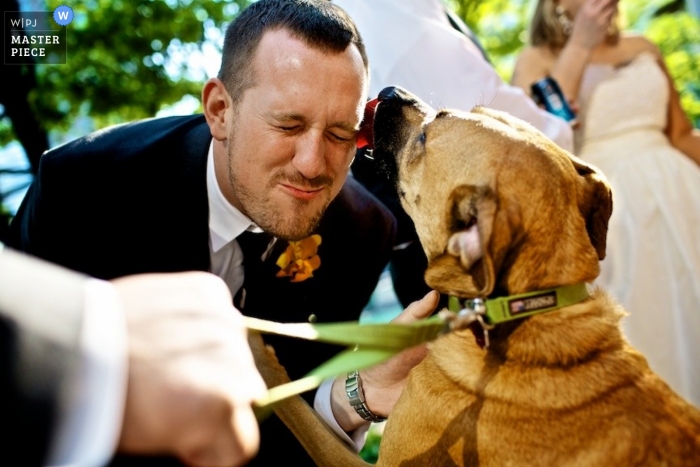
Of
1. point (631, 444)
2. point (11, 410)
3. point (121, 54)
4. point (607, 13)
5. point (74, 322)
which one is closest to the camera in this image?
point (11, 410)

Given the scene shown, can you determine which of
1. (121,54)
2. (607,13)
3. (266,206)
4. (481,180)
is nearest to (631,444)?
(481,180)

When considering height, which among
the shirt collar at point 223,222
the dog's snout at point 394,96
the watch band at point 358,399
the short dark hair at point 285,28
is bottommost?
the watch band at point 358,399

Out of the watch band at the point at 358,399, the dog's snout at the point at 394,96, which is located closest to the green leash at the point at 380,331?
the watch band at the point at 358,399

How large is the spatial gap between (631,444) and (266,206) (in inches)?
70.2

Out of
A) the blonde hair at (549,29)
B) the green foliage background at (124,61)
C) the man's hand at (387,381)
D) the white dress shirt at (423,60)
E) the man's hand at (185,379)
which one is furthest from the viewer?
the green foliage background at (124,61)

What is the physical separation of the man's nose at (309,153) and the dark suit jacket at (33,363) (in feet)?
5.06

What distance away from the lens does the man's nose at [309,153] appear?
7.84 feet

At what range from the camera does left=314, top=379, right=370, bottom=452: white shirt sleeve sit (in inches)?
104

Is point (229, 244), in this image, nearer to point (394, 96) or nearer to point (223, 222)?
point (223, 222)

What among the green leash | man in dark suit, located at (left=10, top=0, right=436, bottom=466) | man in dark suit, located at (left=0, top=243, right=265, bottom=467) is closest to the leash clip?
the green leash

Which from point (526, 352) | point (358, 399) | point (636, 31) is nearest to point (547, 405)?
point (526, 352)

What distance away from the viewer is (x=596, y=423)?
1801 millimetres

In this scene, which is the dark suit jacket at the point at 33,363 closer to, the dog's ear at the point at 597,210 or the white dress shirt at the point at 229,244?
the white dress shirt at the point at 229,244

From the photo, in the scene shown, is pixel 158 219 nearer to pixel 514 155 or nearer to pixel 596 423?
pixel 514 155
